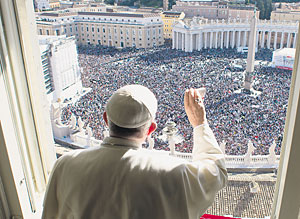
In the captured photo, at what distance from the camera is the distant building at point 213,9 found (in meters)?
16.1

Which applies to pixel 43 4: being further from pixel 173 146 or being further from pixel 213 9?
pixel 173 146

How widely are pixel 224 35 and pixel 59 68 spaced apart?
9704 mm

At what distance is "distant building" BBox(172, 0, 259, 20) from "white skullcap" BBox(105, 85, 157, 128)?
16.3 meters

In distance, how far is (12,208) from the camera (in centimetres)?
84

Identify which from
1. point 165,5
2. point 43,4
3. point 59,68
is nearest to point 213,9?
point 165,5

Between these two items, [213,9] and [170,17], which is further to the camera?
[213,9]

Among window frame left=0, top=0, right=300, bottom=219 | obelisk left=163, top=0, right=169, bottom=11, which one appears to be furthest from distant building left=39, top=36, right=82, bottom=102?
obelisk left=163, top=0, right=169, bottom=11

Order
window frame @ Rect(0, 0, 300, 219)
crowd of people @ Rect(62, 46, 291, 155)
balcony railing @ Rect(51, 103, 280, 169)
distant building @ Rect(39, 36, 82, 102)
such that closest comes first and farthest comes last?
window frame @ Rect(0, 0, 300, 219) < balcony railing @ Rect(51, 103, 280, 169) < crowd of people @ Rect(62, 46, 291, 155) < distant building @ Rect(39, 36, 82, 102)

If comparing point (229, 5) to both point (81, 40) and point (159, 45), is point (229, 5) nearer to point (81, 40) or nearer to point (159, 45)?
point (159, 45)

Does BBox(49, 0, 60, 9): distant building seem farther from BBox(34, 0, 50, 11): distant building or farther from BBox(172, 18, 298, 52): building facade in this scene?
BBox(172, 18, 298, 52): building facade

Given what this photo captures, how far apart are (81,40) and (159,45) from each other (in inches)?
174

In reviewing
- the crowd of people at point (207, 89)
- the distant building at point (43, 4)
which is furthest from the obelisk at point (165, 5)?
the distant building at point (43, 4)

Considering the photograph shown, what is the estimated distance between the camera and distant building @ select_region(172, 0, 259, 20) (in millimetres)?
16125

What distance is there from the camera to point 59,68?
8508mm
